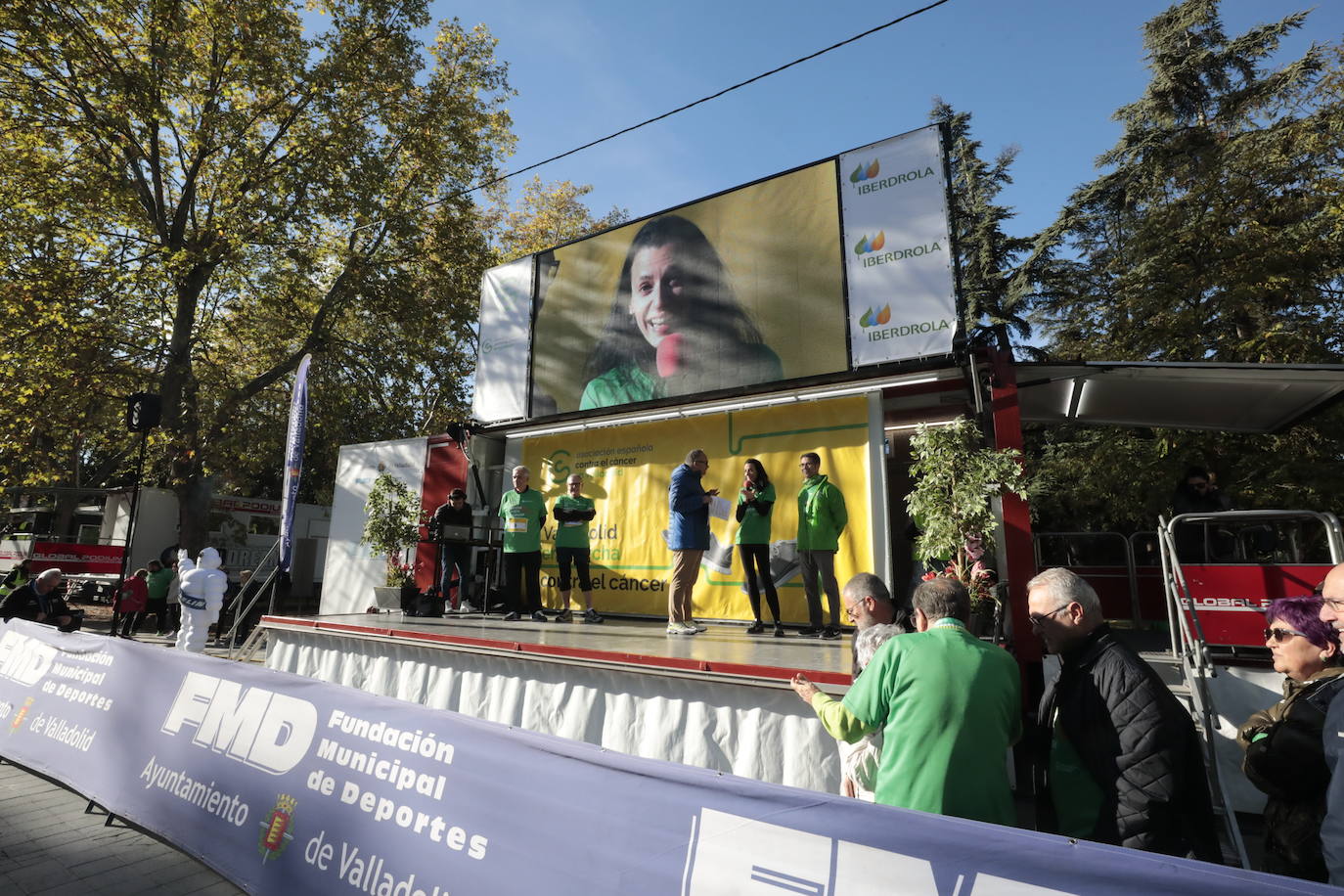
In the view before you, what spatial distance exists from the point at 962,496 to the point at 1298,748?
9.64 feet

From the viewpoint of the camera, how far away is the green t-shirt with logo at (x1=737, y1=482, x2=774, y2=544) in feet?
20.7

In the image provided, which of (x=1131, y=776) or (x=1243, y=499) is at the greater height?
(x=1243, y=499)

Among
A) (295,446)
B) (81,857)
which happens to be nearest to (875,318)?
(81,857)

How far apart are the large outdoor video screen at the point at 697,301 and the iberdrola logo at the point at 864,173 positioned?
246mm

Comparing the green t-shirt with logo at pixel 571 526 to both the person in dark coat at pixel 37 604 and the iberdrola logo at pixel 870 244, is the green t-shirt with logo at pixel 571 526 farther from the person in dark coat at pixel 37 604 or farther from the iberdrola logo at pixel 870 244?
the person in dark coat at pixel 37 604

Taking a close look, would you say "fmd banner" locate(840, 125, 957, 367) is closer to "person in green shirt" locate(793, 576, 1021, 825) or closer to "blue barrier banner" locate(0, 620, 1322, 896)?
"person in green shirt" locate(793, 576, 1021, 825)

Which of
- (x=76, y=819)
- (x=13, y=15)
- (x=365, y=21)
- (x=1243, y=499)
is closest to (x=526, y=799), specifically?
(x=76, y=819)

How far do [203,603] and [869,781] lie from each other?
7442 millimetres

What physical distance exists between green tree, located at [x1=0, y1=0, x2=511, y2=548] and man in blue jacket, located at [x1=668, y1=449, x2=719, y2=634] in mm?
9199

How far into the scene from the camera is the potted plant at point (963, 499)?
5.09 meters

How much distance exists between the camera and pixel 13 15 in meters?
13.0

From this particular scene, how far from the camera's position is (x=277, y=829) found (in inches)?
127

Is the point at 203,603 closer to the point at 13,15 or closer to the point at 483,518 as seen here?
the point at 483,518

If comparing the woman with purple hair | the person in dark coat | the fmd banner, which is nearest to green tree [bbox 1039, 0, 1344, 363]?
the fmd banner
